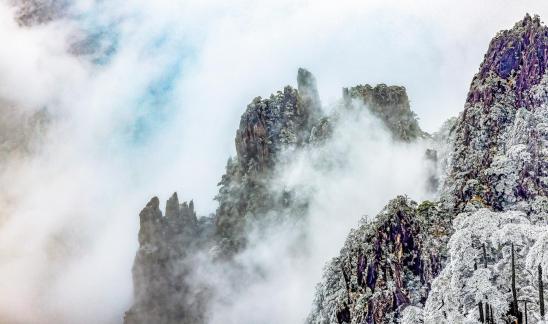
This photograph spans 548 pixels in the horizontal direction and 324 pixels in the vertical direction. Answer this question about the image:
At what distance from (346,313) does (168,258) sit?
102 metres

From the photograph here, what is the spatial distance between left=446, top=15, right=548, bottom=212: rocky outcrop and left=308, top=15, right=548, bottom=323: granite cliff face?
10 cm

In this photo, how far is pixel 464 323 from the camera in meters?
47.5

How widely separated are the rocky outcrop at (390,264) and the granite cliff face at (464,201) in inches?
3.9

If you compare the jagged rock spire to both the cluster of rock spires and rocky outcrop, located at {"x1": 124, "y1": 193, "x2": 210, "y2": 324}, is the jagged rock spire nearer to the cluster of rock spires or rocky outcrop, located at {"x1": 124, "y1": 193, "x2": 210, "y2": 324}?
rocky outcrop, located at {"x1": 124, "y1": 193, "x2": 210, "y2": 324}

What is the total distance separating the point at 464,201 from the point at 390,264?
32.9 feet

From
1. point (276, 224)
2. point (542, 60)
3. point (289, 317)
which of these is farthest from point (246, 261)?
point (542, 60)

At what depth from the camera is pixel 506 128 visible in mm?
74000

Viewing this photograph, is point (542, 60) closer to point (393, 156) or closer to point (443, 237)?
point (443, 237)

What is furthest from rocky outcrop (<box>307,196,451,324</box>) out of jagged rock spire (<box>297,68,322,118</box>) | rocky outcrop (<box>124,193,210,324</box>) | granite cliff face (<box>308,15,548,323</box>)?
jagged rock spire (<box>297,68,322,118</box>)

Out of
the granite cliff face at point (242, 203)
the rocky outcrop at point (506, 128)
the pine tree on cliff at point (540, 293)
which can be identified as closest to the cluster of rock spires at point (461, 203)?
the rocky outcrop at point (506, 128)

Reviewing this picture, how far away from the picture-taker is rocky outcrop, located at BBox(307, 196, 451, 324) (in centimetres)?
6669

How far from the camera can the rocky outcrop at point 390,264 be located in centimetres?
6669

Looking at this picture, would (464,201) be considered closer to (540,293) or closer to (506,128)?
(506,128)

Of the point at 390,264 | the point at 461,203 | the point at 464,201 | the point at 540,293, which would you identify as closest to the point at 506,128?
the point at 464,201
